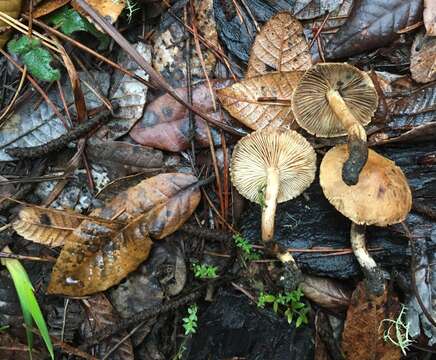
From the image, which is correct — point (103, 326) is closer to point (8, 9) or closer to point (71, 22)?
point (71, 22)

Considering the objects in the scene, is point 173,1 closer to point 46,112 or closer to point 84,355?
point 46,112

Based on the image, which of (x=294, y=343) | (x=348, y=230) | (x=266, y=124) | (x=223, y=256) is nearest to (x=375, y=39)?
(x=266, y=124)

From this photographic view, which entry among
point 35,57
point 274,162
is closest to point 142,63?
point 35,57

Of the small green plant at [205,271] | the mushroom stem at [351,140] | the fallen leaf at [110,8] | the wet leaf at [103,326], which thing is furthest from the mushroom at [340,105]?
the wet leaf at [103,326]

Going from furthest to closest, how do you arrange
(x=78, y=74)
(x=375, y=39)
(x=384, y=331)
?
(x=78, y=74) → (x=375, y=39) → (x=384, y=331)

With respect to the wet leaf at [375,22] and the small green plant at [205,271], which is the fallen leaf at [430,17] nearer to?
the wet leaf at [375,22]

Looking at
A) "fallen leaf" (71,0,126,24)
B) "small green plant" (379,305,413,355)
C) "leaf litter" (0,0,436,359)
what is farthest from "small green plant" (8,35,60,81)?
"small green plant" (379,305,413,355)
